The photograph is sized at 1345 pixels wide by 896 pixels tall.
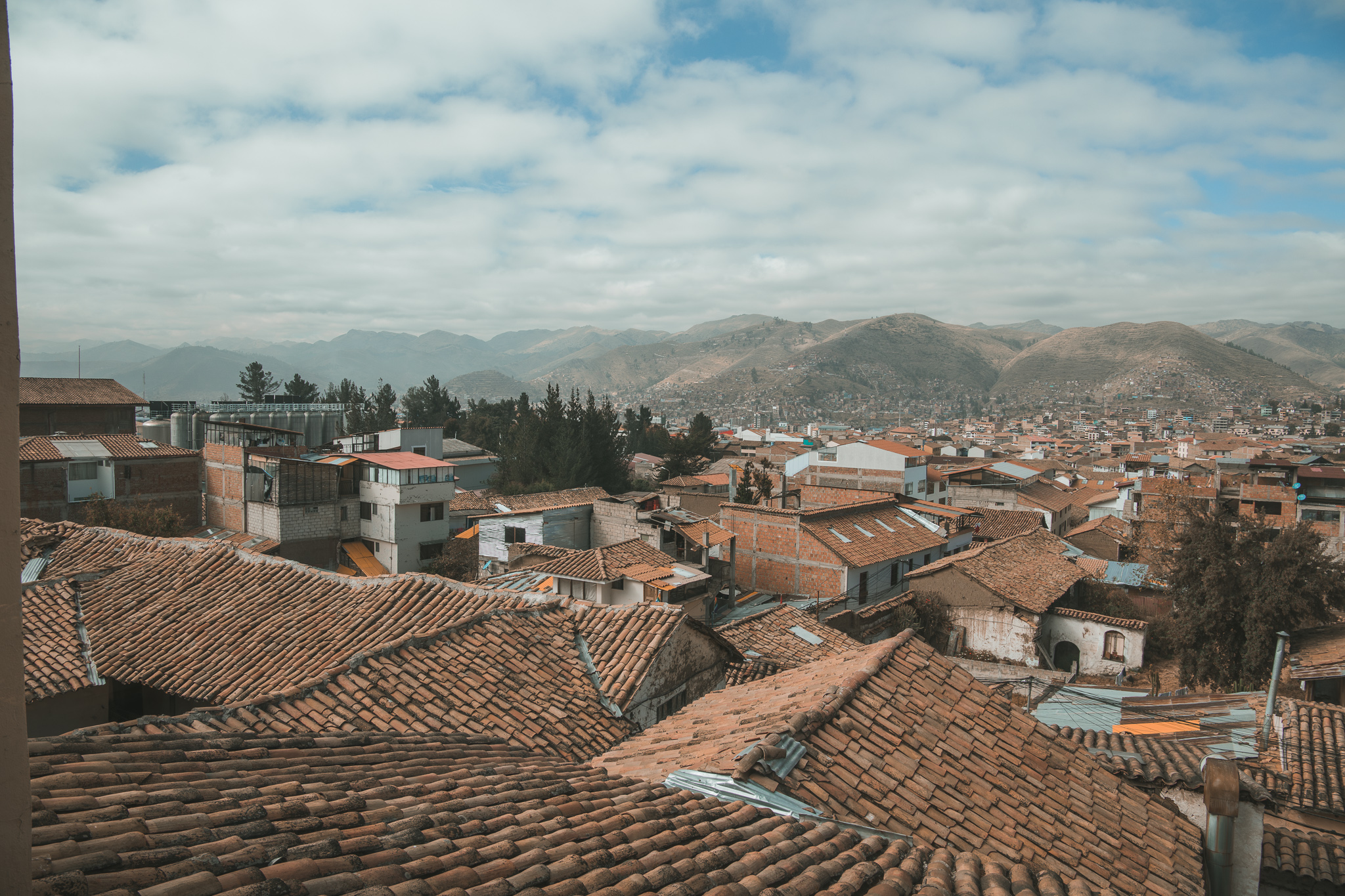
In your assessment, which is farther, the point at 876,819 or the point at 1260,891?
the point at 1260,891

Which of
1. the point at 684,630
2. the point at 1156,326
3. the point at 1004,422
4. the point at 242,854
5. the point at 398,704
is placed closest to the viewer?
the point at 242,854

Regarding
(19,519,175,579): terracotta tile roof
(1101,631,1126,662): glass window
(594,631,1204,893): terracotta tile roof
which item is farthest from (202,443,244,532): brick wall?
(1101,631,1126,662): glass window

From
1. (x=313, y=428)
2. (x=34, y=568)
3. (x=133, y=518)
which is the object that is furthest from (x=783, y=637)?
(x=313, y=428)

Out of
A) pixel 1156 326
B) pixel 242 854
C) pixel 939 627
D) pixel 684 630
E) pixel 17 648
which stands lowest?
pixel 939 627

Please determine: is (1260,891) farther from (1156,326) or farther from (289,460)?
(1156,326)

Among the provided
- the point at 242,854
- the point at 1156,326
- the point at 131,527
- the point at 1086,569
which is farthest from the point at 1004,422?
the point at 242,854

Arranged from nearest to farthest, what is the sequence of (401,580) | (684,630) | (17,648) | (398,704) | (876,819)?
(17,648), (876,819), (398,704), (684,630), (401,580)
